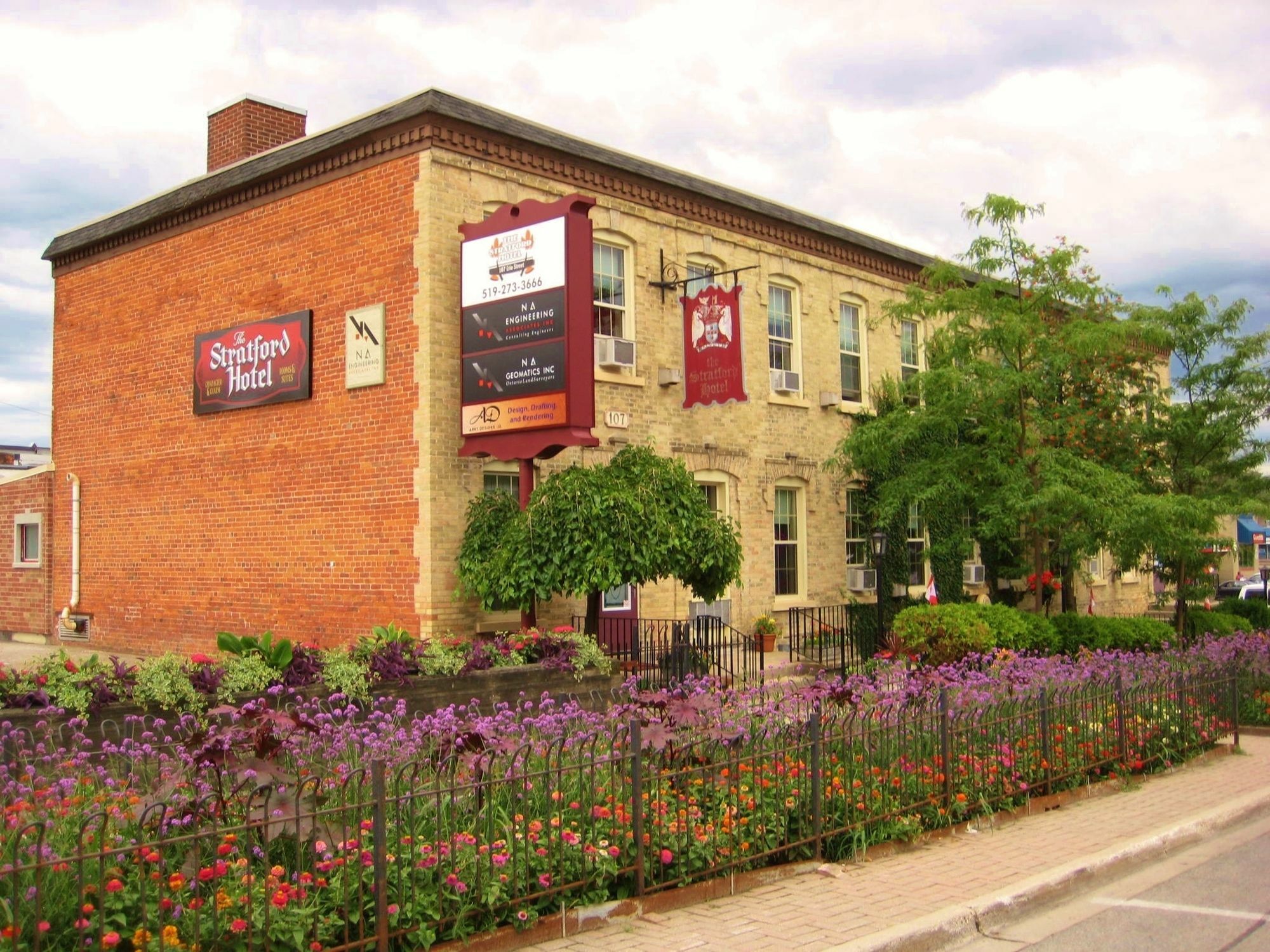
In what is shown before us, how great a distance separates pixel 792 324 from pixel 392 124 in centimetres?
865

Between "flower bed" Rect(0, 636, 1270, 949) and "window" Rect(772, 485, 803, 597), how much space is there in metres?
11.0

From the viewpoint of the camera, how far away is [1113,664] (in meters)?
12.6

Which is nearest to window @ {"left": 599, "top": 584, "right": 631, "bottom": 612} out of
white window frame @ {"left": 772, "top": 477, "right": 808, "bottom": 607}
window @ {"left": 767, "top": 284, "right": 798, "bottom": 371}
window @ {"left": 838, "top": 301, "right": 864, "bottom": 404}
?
white window frame @ {"left": 772, "top": 477, "right": 808, "bottom": 607}

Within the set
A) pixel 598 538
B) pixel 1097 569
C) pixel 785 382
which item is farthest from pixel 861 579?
pixel 1097 569

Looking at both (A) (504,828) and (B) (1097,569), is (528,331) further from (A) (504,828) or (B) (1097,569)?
(B) (1097,569)

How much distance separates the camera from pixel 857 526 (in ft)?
75.6

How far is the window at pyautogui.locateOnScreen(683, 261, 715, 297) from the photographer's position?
19.4 m

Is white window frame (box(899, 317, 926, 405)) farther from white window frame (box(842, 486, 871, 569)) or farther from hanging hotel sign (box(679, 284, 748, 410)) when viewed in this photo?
hanging hotel sign (box(679, 284, 748, 410))

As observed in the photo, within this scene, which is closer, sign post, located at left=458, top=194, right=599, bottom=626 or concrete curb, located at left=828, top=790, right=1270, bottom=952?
concrete curb, located at left=828, top=790, right=1270, bottom=952

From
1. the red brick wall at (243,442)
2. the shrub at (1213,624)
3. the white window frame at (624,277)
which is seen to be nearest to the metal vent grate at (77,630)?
the red brick wall at (243,442)

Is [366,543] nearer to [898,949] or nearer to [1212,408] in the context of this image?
[898,949]

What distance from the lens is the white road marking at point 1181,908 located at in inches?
276

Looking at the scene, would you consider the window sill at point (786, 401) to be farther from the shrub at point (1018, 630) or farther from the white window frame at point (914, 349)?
the shrub at point (1018, 630)

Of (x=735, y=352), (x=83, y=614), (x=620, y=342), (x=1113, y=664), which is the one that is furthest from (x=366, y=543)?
(x=1113, y=664)
